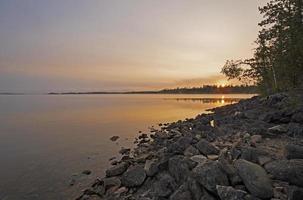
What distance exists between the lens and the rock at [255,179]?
26.4ft

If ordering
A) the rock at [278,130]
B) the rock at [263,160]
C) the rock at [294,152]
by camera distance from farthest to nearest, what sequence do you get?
the rock at [278,130]
the rock at [263,160]
the rock at [294,152]

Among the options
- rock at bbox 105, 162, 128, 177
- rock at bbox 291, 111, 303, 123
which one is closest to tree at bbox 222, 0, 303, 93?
rock at bbox 291, 111, 303, 123

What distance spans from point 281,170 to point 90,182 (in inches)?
381

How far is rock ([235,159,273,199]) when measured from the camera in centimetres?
804

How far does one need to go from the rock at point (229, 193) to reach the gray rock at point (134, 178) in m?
4.61

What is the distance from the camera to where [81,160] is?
19.8 meters

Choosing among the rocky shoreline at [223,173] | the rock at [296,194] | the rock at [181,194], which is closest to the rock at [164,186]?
the rocky shoreline at [223,173]

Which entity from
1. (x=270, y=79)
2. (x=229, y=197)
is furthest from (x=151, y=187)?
(x=270, y=79)

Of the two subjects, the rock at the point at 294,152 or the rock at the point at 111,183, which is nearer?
the rock at the point at 294,152

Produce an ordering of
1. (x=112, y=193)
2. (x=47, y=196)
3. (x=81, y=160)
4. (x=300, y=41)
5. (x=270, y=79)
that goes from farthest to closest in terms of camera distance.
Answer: (x=270, y=79) < (x=81, y=160) < (x=300, y=41) < (x=47, y=196) < (x=112, y=193)

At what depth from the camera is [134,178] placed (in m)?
12.4

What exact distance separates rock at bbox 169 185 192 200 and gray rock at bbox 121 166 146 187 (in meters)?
2.87

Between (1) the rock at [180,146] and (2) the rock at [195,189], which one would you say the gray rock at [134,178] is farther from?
(2) the rock at [195,189]

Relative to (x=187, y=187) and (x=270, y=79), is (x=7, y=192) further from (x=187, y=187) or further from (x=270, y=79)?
(x=270, y=79)
